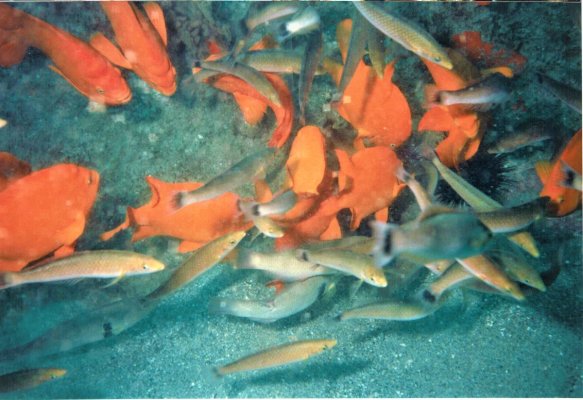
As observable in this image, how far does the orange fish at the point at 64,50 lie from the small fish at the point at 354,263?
7.60ft

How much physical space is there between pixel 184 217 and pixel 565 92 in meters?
3.27

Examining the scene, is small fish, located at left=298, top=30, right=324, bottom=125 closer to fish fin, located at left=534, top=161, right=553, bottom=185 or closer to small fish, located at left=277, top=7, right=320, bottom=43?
small fish, located at left=277, top=7, right=320, bottom=43

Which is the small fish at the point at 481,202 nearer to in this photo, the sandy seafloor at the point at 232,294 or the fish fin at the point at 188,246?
the sandy seafloor at the point at 232,294

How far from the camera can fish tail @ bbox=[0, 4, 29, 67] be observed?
10.8ft

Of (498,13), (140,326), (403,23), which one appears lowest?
(140,326)

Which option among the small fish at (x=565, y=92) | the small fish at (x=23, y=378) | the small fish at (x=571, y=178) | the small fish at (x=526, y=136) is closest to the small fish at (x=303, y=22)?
the small fish at (x=565, y=92)

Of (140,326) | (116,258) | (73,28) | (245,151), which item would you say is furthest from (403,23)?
(140,326)

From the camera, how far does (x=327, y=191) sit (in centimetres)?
376

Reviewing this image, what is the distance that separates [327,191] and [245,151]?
0.96 meters

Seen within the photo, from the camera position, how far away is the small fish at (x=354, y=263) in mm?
2768

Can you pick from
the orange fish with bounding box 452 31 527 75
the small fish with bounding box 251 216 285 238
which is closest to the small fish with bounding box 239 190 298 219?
the small fish with bounding box 251 216 285 238

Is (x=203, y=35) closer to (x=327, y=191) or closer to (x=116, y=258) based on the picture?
(x=327, y=191)

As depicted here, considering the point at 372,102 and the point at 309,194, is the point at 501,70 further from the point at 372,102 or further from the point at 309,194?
the point at 309,194

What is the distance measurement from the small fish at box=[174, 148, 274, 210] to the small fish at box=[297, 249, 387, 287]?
2.63 feet
